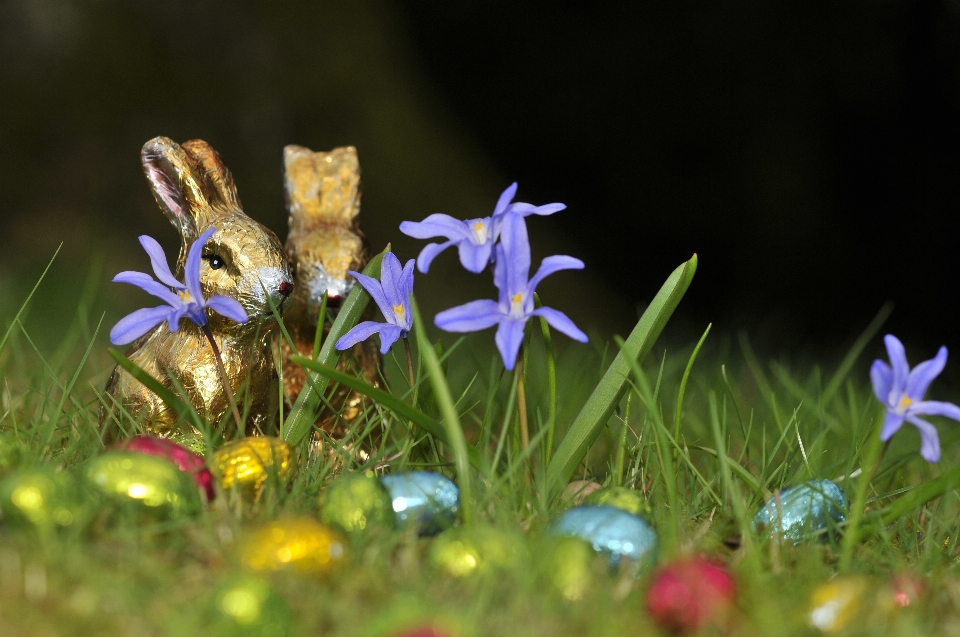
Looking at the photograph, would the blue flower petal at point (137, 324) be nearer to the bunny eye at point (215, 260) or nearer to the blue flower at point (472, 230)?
the bunny eye at point (215, 260)

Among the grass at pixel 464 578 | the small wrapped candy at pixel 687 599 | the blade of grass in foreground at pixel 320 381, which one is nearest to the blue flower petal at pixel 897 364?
the grass at pixel 464 578

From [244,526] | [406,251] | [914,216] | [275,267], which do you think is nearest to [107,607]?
[244,526]

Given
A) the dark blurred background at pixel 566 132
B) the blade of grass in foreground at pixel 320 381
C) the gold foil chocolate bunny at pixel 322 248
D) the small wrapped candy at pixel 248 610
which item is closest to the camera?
the small wrapped candy at pixel 248 610

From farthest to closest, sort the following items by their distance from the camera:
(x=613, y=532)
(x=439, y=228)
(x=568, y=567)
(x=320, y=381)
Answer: (x=320, y=381) → (x=439, y=228) → (x=613, y=532) → (x=568, y=567)

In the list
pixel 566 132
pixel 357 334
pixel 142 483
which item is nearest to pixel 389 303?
pixel 357 334

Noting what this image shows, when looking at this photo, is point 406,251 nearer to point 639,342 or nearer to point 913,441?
point 913,441

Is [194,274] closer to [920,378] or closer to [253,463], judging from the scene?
[253,463]
